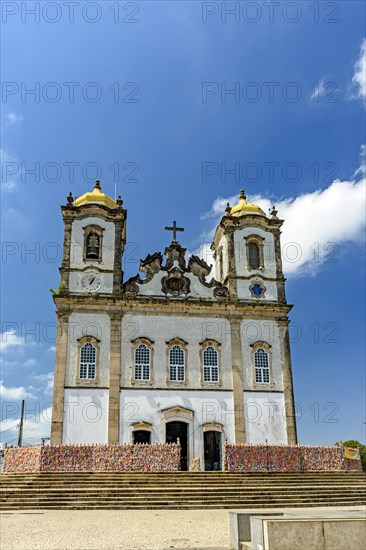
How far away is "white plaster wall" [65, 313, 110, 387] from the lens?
23781 mm

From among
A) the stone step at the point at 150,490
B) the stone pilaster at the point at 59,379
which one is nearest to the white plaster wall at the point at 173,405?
the stone pilaster at the point at 59,379

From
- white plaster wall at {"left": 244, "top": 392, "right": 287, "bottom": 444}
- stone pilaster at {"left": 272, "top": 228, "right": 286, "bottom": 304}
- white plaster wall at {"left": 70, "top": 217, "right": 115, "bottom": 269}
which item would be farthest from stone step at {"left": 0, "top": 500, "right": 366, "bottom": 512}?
white plaster wall at {"left": 70, "top": 217, "right": 115, "bottom": 269}

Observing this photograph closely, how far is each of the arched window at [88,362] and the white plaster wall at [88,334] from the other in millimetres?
240

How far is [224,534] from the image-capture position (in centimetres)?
1023

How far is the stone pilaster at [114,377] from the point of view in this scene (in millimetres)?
22906

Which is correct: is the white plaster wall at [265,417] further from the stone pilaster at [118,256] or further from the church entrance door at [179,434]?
the stone pilaster at [118,256]

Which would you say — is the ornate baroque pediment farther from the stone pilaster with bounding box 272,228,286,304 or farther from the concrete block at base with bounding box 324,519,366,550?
the concrete block at base with bounding box 324,519,366,550

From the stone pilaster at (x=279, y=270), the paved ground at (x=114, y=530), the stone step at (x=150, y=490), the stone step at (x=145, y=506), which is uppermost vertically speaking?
the stone pilaster at (x=279, y=270)

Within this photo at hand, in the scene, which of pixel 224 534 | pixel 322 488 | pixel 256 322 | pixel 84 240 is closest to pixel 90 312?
pixel 84 240

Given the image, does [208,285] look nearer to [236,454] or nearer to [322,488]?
[236,454]

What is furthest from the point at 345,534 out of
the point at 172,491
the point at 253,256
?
the point at 253,256

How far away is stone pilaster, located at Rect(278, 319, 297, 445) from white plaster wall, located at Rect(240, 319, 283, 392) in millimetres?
203

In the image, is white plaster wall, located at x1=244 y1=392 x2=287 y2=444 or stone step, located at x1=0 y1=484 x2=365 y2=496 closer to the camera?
stone step, located at x1=0 y1=484 x2=365 y2=496

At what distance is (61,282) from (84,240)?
8.71 ft
